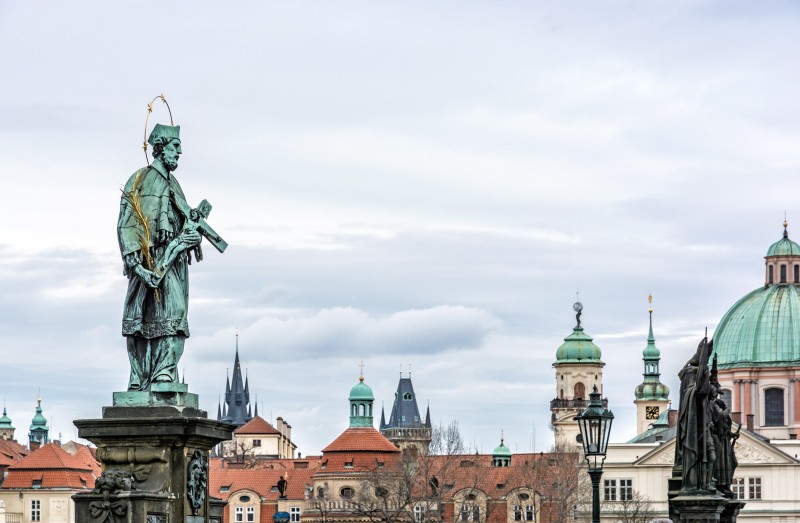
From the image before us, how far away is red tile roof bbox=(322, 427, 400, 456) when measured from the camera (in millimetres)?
136125

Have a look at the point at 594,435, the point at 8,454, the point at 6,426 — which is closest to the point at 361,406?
the point at 8,454

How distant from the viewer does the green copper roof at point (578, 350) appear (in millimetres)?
171375

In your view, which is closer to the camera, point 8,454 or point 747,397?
point 747,397

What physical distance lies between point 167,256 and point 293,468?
134 metres

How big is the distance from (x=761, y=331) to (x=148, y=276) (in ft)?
384

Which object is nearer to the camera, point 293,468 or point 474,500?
point 474,500

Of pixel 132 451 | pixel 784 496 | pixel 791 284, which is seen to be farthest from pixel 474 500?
pixel 132 451

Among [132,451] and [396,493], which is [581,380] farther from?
[132,451]

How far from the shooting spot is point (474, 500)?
11675 centimetres

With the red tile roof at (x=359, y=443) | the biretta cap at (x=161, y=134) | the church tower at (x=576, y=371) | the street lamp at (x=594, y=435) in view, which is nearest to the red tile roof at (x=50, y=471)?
the red tile roof at (x=359, y=443)

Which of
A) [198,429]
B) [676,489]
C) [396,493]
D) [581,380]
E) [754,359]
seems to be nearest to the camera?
[198,429]

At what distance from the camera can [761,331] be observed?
12550 centimetres

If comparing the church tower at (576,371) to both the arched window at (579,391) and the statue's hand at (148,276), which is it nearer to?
the arched window at (579,391)

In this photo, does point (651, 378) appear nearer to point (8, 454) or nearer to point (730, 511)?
point (8, 454)
